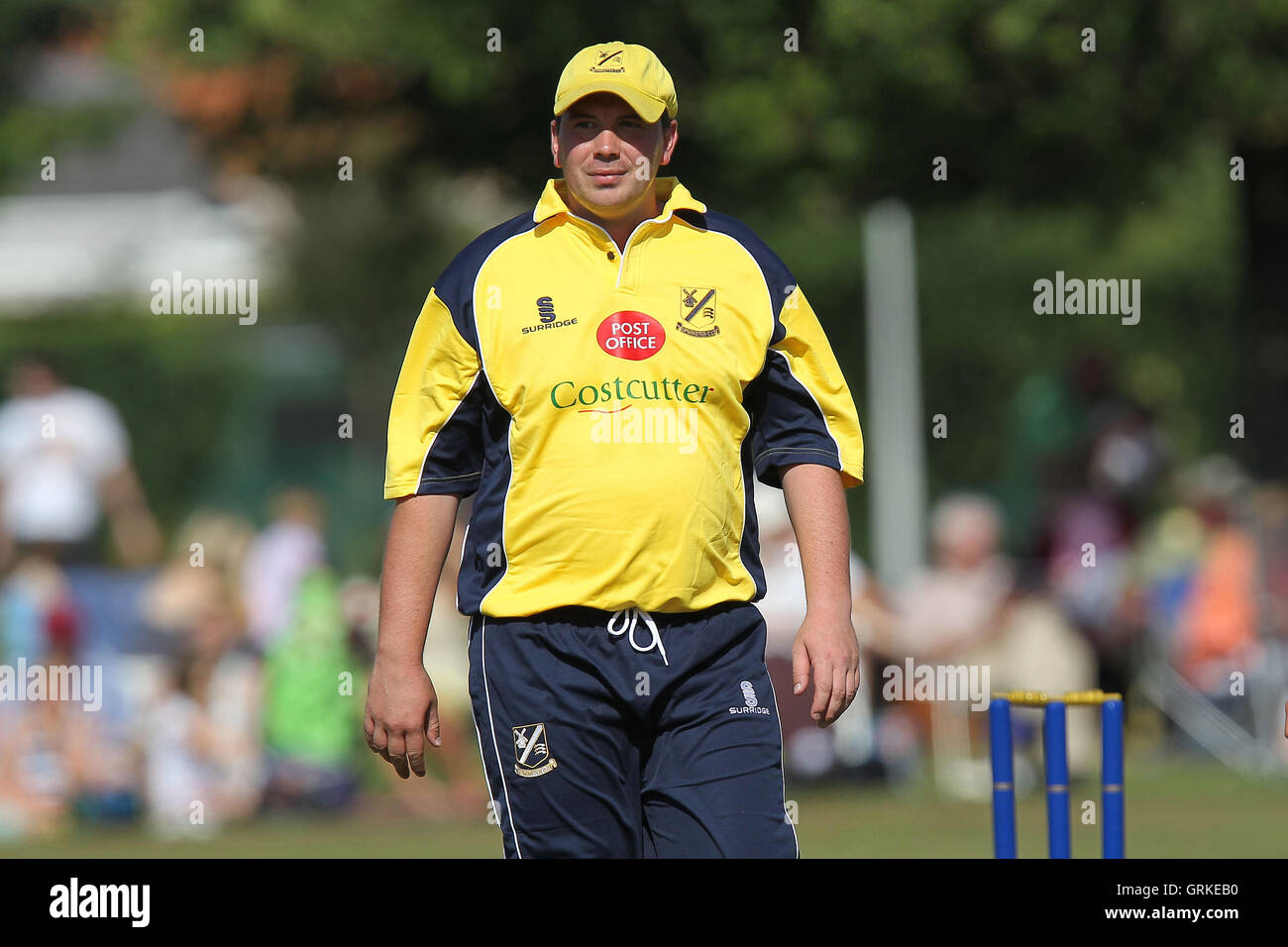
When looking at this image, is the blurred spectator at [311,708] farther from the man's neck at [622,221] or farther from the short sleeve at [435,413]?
the man's neck at [622,221]

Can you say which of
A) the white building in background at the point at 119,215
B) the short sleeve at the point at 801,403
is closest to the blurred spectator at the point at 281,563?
the white building in background at the point at 119,215

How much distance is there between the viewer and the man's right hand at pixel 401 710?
4.58 m

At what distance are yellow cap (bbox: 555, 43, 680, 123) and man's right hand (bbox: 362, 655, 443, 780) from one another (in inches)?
49.6

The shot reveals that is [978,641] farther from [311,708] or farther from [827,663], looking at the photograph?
[827,663]

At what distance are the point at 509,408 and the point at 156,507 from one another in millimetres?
15829

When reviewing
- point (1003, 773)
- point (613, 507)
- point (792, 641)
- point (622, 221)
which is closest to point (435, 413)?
point (613, 507)

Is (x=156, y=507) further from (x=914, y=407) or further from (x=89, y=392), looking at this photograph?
(x=914, y=407)

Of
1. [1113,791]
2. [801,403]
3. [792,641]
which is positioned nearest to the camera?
[801,403]

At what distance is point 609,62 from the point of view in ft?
15.0

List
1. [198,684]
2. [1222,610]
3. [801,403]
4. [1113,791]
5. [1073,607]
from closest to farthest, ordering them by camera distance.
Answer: [801,403] → [1113,791] → [198,684] → [1073,607] → [1222,610]

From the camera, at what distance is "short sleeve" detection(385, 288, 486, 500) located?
4.59 m

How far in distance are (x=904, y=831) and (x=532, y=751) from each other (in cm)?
611

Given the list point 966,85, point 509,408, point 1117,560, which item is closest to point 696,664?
point 509,408

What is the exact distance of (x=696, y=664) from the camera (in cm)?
449
